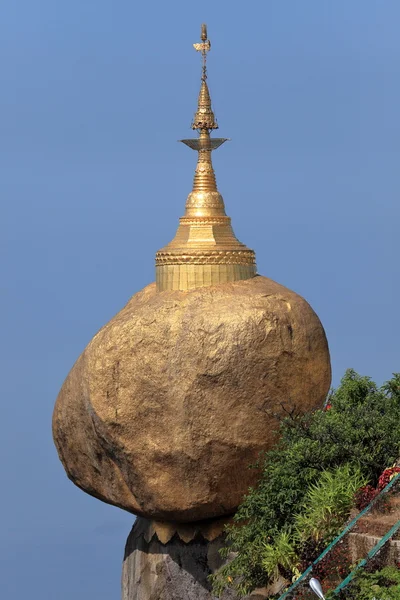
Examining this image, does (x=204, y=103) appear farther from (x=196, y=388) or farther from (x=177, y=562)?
(x=177, y=562)

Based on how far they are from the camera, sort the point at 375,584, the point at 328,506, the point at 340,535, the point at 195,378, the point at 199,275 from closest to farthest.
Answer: the point at 375,584 → the point at 340,535 → the point at 328,506 → the point at 195,378 → the point at 199,275

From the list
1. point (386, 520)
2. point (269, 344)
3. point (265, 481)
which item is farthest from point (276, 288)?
point (386, 520)

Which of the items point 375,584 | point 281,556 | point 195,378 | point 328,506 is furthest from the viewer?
point 195,378

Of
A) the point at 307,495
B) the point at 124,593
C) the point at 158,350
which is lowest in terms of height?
the point at 124,593

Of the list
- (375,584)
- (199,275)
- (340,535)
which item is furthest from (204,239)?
(375,584)

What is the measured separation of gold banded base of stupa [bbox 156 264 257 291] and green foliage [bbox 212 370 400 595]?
2.30m

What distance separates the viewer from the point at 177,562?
20.9 metres

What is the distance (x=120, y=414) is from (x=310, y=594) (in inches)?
190

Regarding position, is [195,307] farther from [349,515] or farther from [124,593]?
[124,593]

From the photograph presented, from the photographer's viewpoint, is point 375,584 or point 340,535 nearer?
point 375,584

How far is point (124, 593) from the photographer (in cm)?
2244

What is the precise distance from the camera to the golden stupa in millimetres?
19578

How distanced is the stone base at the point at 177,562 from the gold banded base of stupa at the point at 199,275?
11.5ft

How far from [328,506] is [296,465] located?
1165mm
